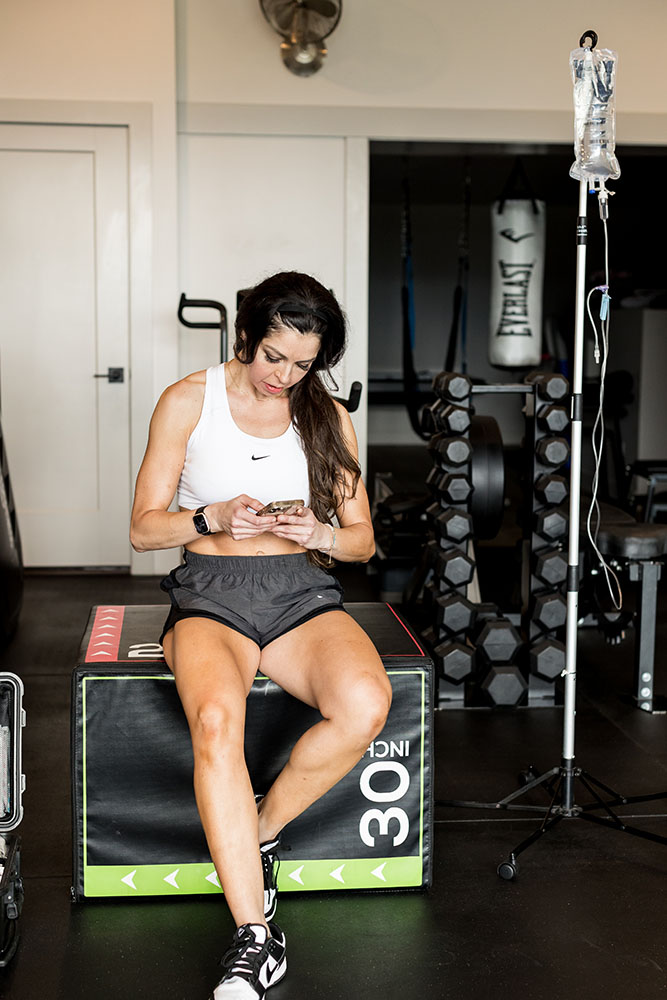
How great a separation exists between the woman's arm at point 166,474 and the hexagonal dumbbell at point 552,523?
1406 millimetres

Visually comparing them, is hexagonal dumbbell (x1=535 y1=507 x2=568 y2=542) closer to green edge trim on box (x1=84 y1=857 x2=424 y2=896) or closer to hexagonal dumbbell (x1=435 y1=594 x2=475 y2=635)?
hexagonal dumbbell (x1=435 y1=594 x2=475 y2=635)

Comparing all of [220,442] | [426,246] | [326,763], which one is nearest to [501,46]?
[220,442]

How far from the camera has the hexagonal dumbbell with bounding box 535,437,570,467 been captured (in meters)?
3.20

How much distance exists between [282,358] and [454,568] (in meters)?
1.33

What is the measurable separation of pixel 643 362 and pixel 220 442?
20.9ft

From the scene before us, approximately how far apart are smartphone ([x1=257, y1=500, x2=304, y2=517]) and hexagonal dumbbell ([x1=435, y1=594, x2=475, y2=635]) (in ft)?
4.27

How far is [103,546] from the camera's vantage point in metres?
5.43

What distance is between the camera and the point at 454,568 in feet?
10.7

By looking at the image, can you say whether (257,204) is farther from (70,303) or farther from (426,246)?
(426,246)

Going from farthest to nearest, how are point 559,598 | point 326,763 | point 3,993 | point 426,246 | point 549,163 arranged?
point 426,246
point 549,163
point 559,598
point 326,763
point 3,993

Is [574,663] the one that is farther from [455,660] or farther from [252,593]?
[455,660]

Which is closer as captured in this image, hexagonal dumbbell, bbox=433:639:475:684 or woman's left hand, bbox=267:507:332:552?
woman's left hand, bbox=267:507:332:552

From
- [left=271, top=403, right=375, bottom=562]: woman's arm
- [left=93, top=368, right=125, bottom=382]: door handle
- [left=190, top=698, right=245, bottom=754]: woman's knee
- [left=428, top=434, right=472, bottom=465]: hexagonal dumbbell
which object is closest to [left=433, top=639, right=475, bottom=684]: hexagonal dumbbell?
[left=428, top=434, right=472, bottom=465]: hexagonal dumbbell

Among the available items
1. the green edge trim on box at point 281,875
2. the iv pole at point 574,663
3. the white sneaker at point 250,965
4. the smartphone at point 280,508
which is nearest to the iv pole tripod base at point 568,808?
the iv pole at point 574,663
